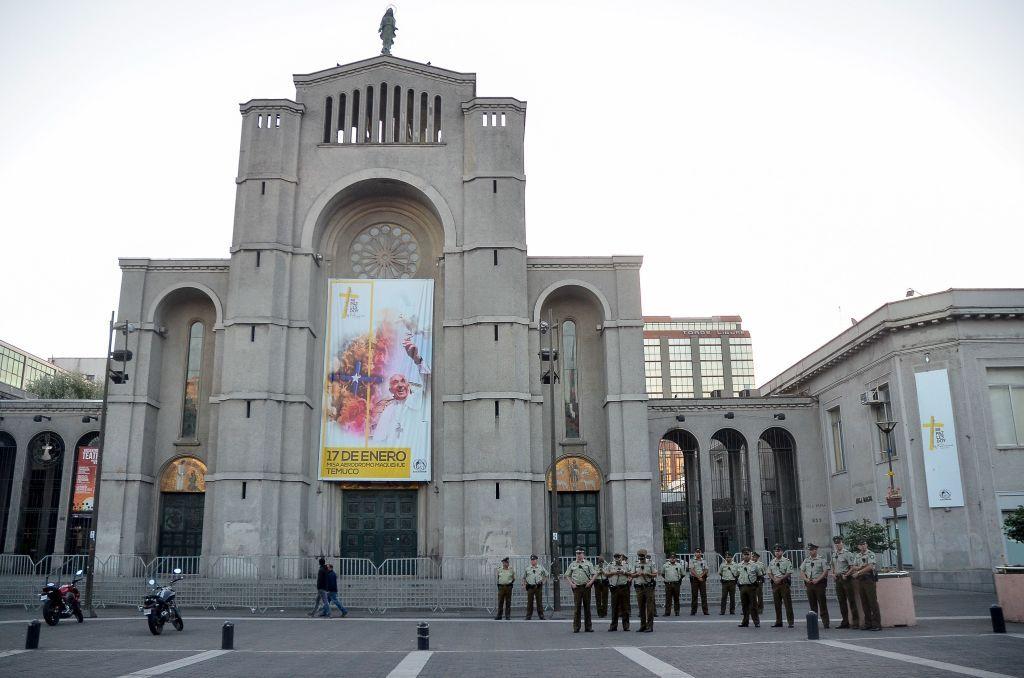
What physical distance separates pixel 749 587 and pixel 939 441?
14849 millimetres

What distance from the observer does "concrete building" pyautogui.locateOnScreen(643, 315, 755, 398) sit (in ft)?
399

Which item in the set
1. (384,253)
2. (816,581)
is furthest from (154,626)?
(384,253)

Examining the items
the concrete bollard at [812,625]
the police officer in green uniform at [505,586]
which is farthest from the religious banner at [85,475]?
the concrete bollard at [812,625]

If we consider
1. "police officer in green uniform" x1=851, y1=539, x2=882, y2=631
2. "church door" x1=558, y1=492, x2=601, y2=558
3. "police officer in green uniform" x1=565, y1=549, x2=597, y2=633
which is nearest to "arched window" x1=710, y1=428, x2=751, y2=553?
"church door" x1=558, y1=492, x2=601, y2=558

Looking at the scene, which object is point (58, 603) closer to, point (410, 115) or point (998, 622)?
point (998, 622)

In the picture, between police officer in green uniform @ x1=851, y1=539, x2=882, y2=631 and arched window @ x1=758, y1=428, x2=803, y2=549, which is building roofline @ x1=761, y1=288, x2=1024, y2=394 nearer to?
arched window @ x1=758, y1=428, x2=803, y2=549

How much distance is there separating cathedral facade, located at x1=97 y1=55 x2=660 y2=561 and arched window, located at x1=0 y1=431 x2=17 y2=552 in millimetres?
8325

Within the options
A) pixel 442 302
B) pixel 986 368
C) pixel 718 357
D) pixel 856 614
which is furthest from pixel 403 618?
pixel 718 357

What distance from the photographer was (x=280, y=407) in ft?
112

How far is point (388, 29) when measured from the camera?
1649 inches

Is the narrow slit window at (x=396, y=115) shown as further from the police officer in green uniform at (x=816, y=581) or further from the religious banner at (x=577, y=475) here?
the police officer in green uniform at (x=816, y=581)

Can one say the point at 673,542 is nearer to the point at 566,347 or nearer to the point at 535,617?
the point at 566,347

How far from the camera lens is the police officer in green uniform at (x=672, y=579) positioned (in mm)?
23219

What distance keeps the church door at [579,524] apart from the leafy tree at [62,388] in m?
42.2
